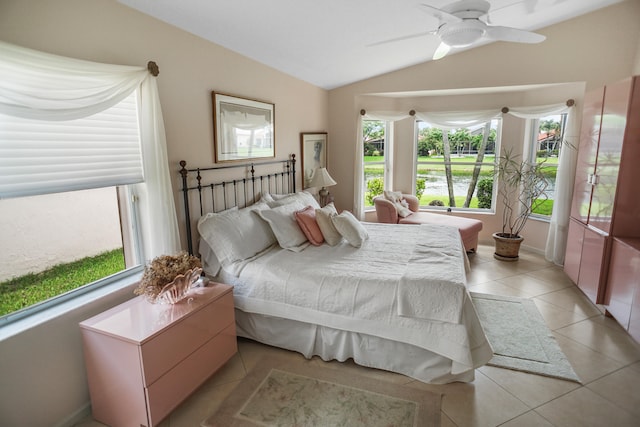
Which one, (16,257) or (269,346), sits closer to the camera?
(16,257)

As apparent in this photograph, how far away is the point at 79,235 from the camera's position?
2.09 m

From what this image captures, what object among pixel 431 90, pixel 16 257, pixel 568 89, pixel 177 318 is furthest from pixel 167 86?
pixel 568 89

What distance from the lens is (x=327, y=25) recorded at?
287 centimetres

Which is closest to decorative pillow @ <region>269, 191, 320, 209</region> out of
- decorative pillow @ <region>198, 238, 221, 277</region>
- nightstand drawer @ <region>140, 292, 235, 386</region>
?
decorative pillow @ <region>198, 238, 221, 277</region>

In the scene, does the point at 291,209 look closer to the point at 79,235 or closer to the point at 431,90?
the point at 79,235

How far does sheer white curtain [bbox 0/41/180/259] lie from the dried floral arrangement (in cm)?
32

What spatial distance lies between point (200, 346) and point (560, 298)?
3417mm

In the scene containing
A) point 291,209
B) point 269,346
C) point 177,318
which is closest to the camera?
point 177,318

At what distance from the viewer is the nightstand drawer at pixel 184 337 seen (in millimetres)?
1763

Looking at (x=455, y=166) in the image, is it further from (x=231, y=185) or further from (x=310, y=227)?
(x=231, y=185)

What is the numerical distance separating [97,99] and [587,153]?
4.18 metres

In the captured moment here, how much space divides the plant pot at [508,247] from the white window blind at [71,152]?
4.26 m

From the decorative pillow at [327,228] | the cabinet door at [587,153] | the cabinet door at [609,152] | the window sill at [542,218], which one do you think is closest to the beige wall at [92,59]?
the decorative pillow at [327,228]

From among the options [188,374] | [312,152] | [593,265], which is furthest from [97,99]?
[593,265]
